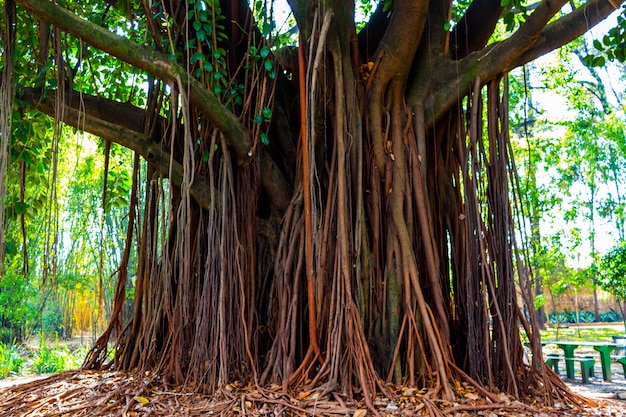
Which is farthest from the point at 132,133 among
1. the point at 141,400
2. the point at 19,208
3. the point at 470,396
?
the point at 470,396

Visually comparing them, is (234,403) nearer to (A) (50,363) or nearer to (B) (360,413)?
(B) (360,413)

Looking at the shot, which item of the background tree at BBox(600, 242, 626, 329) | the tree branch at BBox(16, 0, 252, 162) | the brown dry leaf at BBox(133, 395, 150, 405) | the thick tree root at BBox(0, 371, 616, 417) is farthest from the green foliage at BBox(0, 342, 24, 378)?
the background tree at BBox(600, 242, 626, 329)

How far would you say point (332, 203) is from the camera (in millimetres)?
3012

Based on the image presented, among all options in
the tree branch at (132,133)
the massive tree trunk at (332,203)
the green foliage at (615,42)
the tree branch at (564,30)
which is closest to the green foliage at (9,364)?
the massive tree trunk at (332,203)

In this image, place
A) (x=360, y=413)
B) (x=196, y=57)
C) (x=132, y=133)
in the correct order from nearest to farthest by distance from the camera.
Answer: (x=360, y=413) < (x=196, y=57) < (x=132, y=133)

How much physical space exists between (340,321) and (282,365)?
1.34ft

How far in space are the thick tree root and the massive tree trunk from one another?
0.10m

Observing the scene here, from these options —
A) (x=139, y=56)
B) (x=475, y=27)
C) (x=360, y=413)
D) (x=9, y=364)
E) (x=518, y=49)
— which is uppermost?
(x=475, y=27)

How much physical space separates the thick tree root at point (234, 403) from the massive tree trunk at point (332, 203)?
10cm

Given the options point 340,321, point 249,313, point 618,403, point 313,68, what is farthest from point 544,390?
point 313,68

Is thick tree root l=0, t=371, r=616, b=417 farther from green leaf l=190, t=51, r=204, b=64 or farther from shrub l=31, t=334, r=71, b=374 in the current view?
shrub l=31, t=334, r=71, b=374

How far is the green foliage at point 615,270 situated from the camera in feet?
19.8

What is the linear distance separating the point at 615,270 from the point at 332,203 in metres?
4.49

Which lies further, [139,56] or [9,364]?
[9,364]
